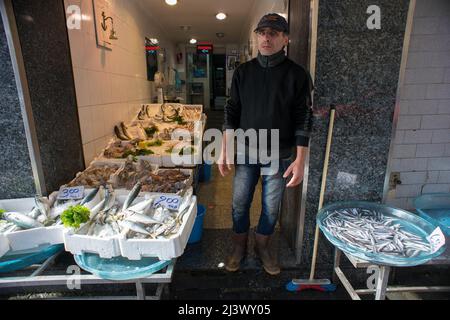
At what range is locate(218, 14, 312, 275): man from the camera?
2104mm

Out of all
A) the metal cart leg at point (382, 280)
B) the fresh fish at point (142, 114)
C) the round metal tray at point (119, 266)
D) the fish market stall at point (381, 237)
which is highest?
the fresh fish at point (142, 114)

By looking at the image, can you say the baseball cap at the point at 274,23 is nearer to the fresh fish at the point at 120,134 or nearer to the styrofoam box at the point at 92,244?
the styrofoam box at the point at 92,244

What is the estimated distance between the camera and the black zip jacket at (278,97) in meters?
2.12

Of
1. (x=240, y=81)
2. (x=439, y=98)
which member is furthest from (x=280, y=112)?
(x=439, y=98)

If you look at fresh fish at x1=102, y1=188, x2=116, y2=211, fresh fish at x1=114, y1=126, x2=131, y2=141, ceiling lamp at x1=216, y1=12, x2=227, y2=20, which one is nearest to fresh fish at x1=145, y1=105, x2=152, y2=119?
fresh fish at x1=114, y1=126, x2=131, y2=141

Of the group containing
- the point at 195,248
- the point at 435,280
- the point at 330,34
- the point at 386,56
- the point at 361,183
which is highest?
the point at 330,34

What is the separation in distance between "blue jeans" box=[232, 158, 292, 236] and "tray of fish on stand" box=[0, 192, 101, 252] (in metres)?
1.16

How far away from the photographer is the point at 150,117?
5.12 m

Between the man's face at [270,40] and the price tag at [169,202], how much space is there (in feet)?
4.18

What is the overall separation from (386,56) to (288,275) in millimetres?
1992

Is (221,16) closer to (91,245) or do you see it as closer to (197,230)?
(197,230)

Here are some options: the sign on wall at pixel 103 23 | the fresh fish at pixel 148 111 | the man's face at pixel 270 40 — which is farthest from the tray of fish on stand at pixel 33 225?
the fresh fish at pixel 148 111

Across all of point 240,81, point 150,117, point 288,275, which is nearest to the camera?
point 240,81
